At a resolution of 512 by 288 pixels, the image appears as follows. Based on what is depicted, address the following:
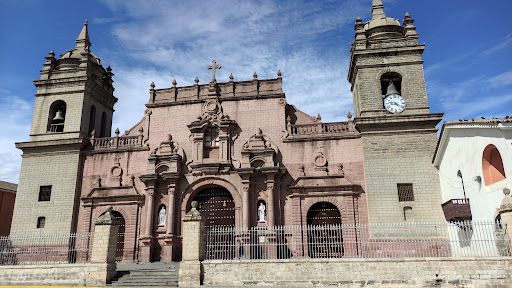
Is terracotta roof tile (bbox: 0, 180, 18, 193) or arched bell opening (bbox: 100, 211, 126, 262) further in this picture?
terracotta roof tile (bbox: 0, 180, 18, 193)

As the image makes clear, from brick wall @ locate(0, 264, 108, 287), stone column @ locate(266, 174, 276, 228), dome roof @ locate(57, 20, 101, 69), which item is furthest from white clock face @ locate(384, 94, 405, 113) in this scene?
dome roof @ locate(57, 20, 101, 69)

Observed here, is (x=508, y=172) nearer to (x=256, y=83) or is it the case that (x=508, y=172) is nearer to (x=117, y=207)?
(x=256, y=83)

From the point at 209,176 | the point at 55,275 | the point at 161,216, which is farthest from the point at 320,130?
the point at 55,275

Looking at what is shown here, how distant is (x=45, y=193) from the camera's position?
21.0 meters

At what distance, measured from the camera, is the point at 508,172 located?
1227cm

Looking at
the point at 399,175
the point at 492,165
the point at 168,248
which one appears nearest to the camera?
the point at 492,165

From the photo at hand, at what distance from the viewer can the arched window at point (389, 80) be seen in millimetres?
19891

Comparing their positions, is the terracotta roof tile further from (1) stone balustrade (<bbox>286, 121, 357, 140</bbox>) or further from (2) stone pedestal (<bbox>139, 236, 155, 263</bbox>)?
(1) stone balustrade (<bbox>286, 121, 357, 140</bbox>)

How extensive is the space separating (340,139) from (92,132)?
43.3ft

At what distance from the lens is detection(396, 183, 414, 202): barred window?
57.7 ft

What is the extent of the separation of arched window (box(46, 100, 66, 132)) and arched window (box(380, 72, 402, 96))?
17230mm

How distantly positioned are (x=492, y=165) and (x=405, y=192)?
4.63 metres

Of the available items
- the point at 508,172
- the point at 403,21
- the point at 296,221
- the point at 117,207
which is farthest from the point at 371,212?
the point at 117,207

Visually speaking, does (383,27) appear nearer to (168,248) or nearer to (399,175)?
(399,175)
